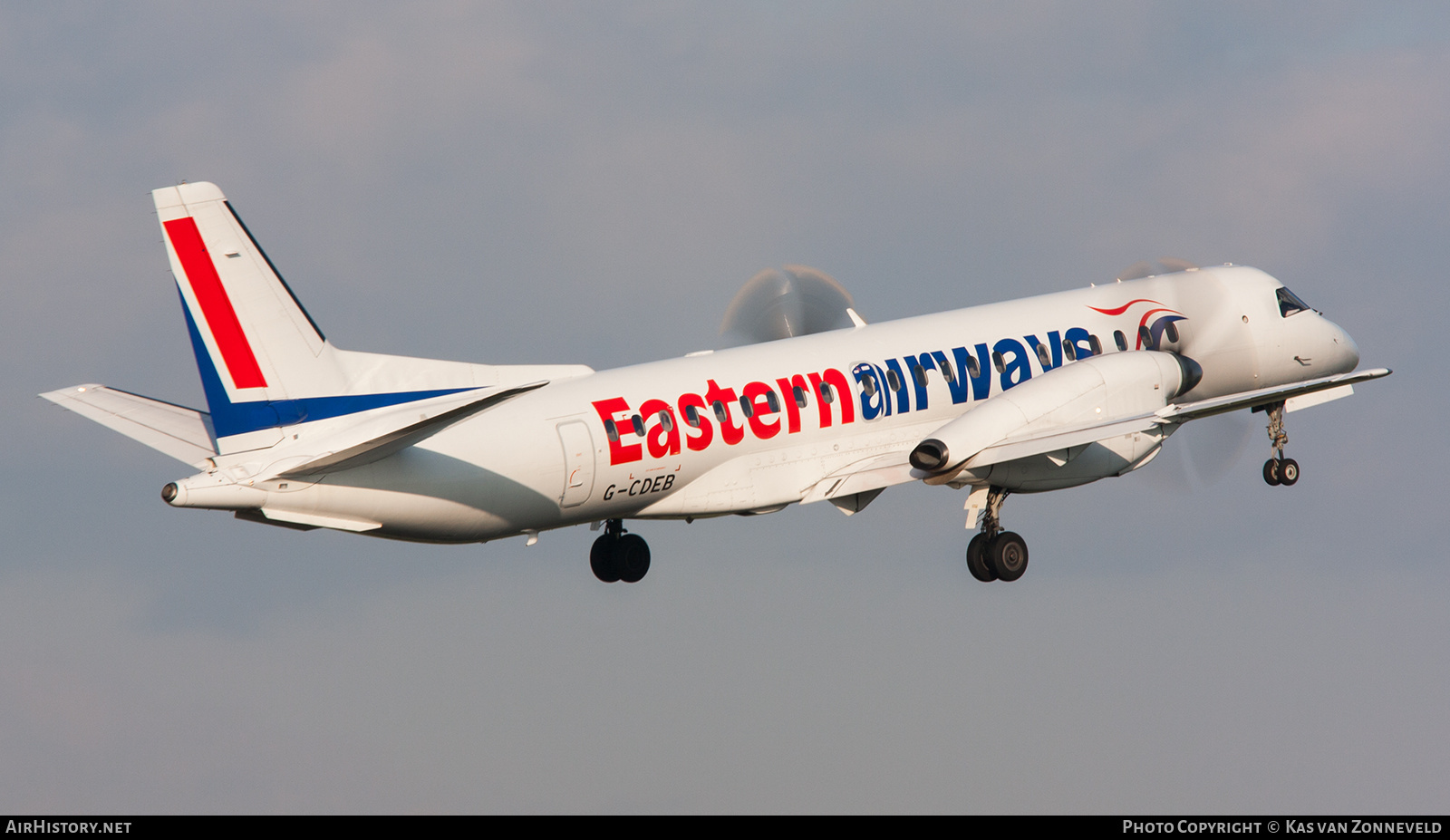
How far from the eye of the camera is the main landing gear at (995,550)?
28734 millimetres

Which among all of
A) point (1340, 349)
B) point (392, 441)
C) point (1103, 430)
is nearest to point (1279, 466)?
point (1340, 349)

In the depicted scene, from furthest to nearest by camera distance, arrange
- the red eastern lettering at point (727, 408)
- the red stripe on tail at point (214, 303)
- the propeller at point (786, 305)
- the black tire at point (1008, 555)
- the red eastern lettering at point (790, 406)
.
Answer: the propeller at point (786, 305)
the black tire at point (1008, 555)
the red eastern lettering at point (790, 406)
the red eastern lettering at point (727, 408)
the red stripe on tail at point (214, 303)

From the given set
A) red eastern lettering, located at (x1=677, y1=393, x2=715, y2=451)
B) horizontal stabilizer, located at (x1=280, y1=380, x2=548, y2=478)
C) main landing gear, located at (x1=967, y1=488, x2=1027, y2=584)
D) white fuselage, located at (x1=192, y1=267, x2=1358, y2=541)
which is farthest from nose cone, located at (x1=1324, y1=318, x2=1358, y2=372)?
horizontal stabilizer, located at (x1=280, y1=380, x2=548, y2=478)

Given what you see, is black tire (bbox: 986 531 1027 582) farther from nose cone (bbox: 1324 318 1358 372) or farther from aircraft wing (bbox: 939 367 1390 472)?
nose cone (bbox: 1324 318 1358 372)

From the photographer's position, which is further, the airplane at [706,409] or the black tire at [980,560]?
the black tire at [980,560]

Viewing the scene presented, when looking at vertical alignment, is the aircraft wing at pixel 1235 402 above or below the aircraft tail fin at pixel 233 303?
below

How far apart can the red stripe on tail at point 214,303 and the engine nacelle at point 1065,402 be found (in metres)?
10.1

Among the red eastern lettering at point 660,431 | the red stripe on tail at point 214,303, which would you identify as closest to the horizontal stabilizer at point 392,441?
the red stripe on tail at point 214,303

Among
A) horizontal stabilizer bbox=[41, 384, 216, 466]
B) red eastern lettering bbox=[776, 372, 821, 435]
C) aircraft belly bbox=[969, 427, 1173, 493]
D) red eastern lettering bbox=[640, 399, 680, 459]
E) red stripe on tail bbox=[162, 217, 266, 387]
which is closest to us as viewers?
red stripe on tail bbox=[162, 217, 266, 387]

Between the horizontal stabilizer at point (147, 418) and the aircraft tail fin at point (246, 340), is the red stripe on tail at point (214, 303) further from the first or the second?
the horizontal stabilizer at point (147, 418)

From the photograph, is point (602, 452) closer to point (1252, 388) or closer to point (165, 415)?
point (165, 415)

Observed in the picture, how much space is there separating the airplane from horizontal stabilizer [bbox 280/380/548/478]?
0.12 feet

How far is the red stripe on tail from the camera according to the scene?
72.2ft

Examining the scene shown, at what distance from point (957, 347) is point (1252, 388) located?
6597 mm
